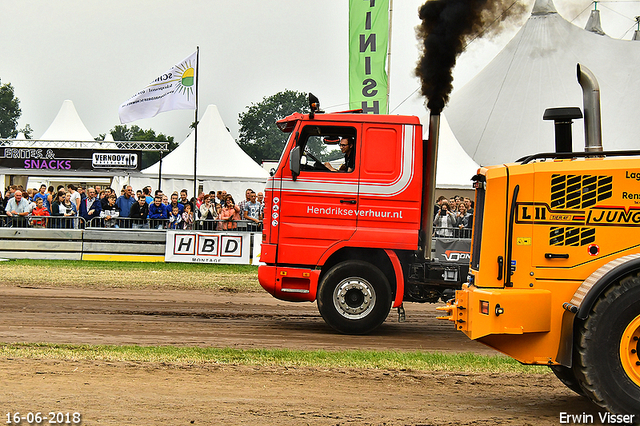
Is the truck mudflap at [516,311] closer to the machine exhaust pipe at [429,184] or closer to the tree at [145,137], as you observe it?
the machine exhaust pipe at [429,184]

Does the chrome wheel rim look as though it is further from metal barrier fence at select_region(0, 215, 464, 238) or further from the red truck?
metal barrier fence at select_region(0, 215, 464, 238)

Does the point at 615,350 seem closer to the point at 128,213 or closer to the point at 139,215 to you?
the point at 139,215

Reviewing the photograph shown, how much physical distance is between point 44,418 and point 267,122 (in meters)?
111

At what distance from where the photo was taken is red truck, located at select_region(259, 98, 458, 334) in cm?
938

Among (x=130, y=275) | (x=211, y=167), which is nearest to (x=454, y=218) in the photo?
(x=130, y=275)

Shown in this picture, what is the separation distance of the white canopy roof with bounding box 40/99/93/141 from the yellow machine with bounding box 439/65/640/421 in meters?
35.6

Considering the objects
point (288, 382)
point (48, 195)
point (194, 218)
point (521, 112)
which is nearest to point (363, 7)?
point (194, 218)

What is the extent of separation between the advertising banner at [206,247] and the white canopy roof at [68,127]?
21.8 metres

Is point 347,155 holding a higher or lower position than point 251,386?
higher

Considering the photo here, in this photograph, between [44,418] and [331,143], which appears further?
[331,143]

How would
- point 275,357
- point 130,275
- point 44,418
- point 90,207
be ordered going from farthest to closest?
point 90,207 → point 130,275 → point 275,357 → point 44,418

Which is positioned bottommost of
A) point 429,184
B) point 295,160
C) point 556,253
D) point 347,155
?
point 556,253

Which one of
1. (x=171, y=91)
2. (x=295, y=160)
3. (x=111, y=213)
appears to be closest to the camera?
(x=295, y=160)

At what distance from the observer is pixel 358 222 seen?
30.9 feet
